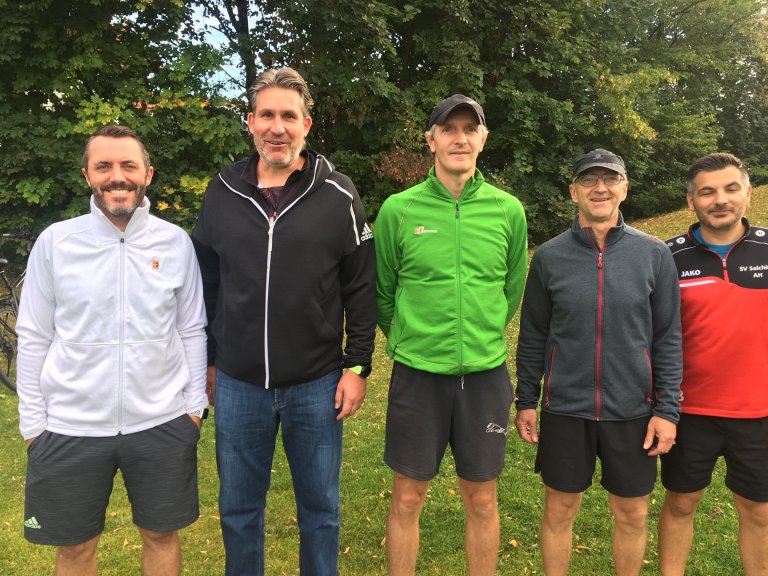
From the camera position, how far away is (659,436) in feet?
8.67

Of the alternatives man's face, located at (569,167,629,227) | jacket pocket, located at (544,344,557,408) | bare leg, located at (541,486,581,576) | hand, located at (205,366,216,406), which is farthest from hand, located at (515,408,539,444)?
hand, located at (205,366,216,406)

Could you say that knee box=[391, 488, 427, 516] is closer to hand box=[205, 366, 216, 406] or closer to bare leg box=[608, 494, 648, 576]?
bare leg box=[608, 494, 648, 576]

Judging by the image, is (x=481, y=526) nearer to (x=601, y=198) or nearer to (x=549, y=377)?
(x=549, y=377)

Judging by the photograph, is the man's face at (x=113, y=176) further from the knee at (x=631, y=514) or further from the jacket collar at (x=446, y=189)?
the knee at (x=631, y=514)

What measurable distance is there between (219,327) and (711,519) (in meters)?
3.36

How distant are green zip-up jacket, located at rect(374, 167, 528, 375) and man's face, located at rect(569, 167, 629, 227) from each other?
313 mm

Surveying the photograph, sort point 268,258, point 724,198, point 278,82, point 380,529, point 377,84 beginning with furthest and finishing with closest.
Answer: point 377,84
point 380,529
point 724,198
point 278,82
point 268,258

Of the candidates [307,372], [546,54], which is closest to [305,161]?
[307,372]

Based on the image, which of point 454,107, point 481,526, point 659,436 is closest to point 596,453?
point 659,436

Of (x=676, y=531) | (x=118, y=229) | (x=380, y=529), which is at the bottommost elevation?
(x=380, y=529)

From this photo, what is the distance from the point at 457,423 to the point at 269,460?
90 cm

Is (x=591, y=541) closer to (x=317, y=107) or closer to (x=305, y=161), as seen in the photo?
(x=305, y=161)

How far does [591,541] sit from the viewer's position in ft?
11.8

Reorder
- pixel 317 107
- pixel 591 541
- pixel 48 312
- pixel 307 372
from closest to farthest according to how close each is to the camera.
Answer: pixel 48 312, pixel 307 372, pixel 591 541, pixel 317 107
